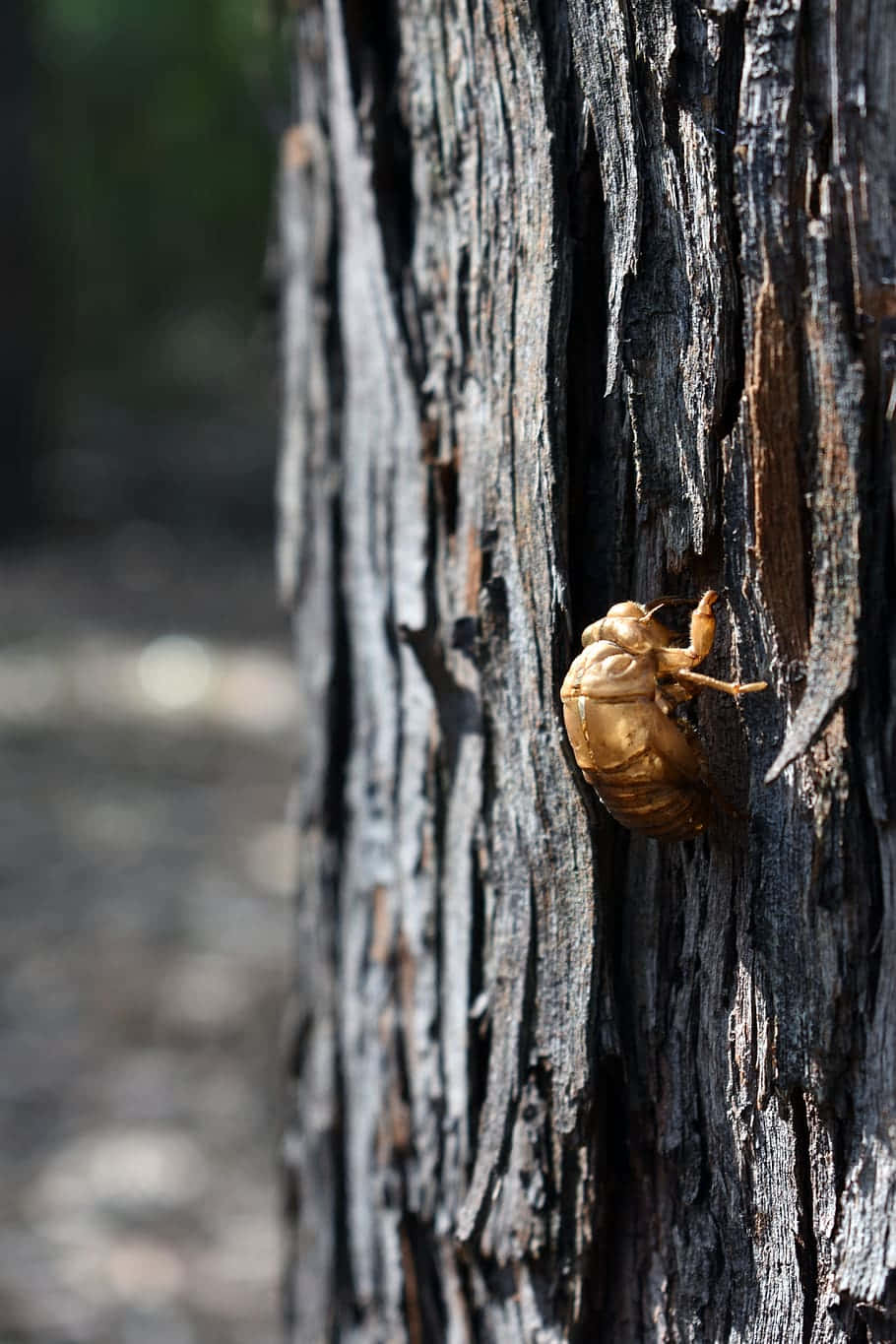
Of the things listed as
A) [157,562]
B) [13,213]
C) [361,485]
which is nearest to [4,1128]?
[361,485]

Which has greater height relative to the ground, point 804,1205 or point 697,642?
point 697,642

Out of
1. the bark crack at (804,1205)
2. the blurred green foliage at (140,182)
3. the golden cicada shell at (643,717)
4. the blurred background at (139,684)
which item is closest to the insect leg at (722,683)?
the golden cicada shell at (643,717)

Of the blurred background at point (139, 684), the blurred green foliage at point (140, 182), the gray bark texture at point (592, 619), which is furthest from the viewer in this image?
the blurred green foliage at point (140, 182)

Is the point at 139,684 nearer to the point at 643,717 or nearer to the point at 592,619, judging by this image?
the point at 592,619

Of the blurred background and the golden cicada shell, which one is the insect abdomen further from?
the blurred background

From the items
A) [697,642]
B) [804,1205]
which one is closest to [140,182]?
[697,642]

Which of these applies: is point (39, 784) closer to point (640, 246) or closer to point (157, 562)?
point (157, 562)

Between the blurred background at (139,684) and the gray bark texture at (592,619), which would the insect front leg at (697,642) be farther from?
the blurred background at (139,684)

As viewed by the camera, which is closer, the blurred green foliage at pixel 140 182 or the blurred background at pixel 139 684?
the blurred background at pixel 139 684
